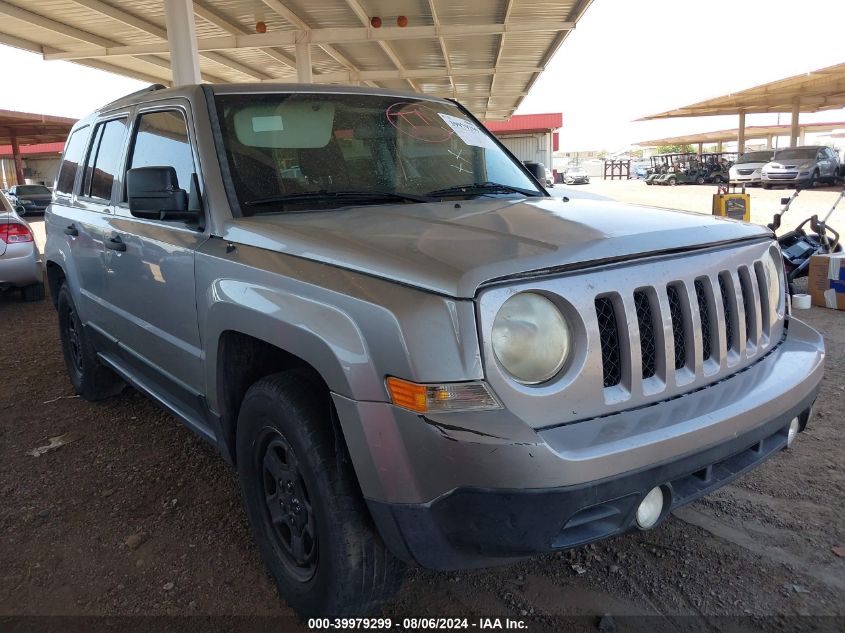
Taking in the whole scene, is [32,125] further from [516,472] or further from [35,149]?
[516,472]

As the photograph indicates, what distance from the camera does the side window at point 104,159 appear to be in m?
3.72

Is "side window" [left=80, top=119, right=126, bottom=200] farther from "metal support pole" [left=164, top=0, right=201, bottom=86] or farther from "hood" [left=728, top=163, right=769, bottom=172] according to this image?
"hood" [left=728, top=163, right=769, bottom=172]

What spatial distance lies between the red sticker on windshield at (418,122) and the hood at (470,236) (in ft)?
2.14

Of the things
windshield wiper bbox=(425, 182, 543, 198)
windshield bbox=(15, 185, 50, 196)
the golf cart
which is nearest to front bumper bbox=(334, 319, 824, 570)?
windshield wiper bbox=(425, 182, 543, 198)

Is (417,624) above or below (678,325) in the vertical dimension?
below

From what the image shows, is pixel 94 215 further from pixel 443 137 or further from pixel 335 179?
pixel 443 137

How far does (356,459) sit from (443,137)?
200 cm

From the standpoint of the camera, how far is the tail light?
27.0 ft

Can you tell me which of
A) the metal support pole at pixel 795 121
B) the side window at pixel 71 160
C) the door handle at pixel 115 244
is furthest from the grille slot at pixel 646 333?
the metal support pole at pixel 795 121

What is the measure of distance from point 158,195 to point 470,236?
1.30 m

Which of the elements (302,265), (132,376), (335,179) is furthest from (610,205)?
(132,376)

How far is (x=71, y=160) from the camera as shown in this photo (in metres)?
4.64

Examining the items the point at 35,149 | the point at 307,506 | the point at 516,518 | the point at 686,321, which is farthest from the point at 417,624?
the point at 35,149

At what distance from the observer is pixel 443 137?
11.0 ft
